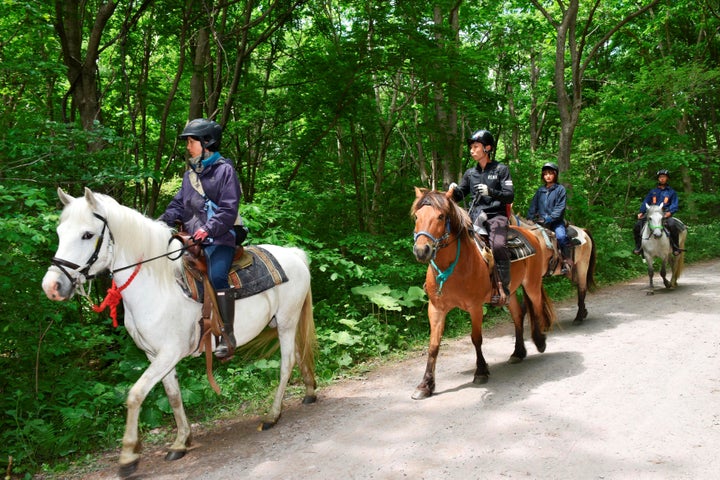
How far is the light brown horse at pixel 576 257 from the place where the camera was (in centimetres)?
700

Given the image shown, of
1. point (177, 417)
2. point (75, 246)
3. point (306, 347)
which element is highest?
point (75, 246)

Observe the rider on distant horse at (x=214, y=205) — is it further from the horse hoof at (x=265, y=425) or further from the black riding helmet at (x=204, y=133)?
the horse hoof at (x=265, y=425)

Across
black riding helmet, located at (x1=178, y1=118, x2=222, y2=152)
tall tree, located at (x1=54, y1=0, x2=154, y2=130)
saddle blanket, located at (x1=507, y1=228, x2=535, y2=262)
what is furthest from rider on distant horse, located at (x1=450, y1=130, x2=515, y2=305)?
tall tree, located at (x1=54, y1=0, x2=154, y2=130)

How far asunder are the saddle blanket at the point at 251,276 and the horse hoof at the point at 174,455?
1.29m

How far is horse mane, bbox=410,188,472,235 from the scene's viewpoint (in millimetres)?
4473

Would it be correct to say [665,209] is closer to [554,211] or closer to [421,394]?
[554,211]

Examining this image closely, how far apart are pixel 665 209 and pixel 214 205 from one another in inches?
435

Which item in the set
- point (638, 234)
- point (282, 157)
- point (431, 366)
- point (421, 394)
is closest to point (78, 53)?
point (282, 157)

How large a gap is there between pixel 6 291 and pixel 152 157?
24.2ft

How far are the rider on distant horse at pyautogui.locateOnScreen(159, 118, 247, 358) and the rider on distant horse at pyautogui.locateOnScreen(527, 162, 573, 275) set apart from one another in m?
5.67

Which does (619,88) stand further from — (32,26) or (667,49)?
(32,26)

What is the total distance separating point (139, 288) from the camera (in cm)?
357

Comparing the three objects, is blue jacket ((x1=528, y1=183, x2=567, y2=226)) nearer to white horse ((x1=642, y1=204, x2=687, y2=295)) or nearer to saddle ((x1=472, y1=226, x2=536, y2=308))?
saddle ((x1=472, y1=226, x2=536, y2=308))

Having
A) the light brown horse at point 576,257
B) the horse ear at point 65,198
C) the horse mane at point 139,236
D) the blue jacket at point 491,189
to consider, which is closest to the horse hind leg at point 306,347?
the horse mane at point 139,236
